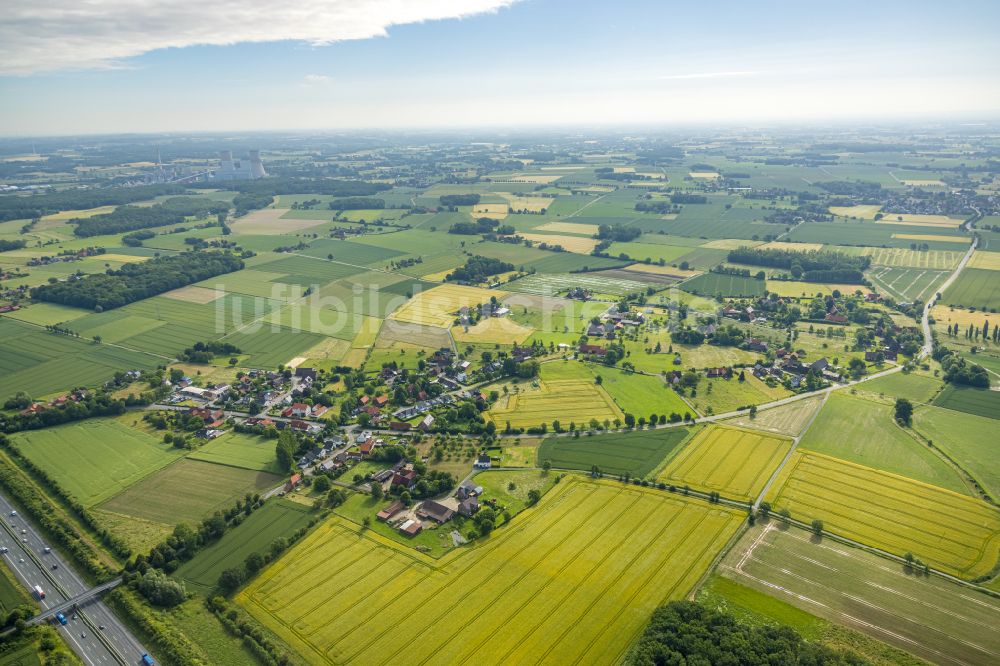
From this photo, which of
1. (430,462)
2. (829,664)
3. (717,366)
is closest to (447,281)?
(717,366)

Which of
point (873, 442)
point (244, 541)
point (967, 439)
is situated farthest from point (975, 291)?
point (244, 541)

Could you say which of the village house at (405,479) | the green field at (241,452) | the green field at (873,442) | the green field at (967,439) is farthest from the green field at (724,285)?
the green field at (241,452)

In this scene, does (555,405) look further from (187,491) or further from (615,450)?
(187,491)

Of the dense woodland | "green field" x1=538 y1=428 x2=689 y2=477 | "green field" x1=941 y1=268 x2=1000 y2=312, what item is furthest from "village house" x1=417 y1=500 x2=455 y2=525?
"green field" x1=941 y1=268 x2=1000 y2=312

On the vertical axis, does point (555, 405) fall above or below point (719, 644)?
above

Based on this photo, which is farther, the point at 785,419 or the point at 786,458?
the point at 785,419

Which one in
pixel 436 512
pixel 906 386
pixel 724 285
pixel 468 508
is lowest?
pixel 436 512

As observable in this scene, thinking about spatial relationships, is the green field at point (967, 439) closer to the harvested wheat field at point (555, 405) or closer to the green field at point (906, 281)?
the harvested wheat field at point (555, 405)
